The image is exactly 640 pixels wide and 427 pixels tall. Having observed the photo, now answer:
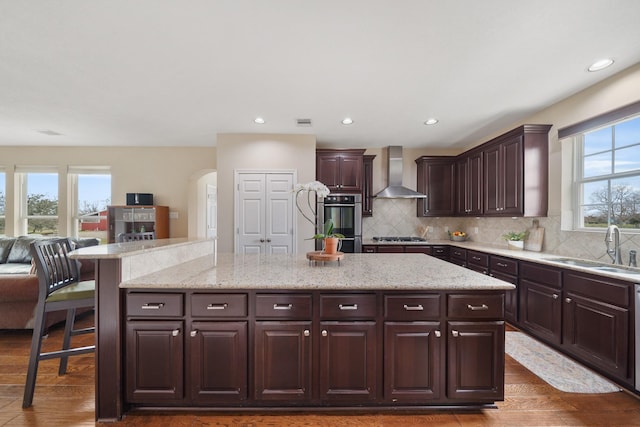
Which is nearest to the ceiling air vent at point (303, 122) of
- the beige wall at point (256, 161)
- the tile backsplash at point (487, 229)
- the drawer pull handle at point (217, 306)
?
the beige wall at point (256, 161)

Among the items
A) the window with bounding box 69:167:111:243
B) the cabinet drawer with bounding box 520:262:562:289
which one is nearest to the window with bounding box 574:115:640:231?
the cabinet drawer with bounding box 520:262:562:289

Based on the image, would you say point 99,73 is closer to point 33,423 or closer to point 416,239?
point 33,423

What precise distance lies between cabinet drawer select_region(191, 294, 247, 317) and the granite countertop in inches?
3.5

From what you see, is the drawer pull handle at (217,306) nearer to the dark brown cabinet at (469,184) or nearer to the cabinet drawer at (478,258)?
the cabinet drawer at (478,258)

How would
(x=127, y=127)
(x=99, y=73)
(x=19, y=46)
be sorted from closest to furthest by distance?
(x=19, y=46), (x=99, y=73), (x=127, y=127)

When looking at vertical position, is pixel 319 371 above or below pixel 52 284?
below

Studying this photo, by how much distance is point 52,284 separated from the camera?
6.36 ft

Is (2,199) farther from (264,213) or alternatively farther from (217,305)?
(217,305)

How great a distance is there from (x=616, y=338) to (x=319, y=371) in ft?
7.42

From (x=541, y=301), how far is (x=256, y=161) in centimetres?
407

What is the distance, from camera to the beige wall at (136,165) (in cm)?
555

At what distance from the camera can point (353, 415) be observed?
5.84ft

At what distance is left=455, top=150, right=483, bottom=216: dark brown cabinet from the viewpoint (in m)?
4.38

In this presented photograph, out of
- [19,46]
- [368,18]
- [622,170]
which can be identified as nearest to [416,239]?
[622,170]
